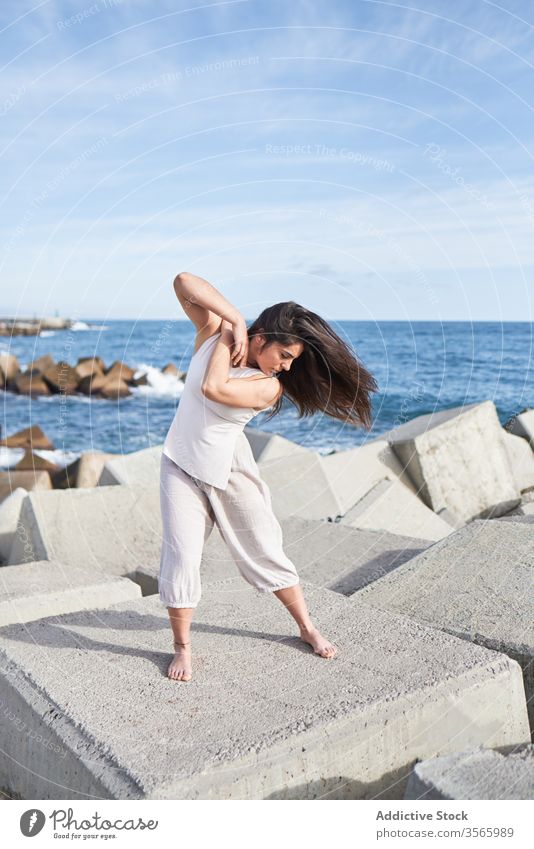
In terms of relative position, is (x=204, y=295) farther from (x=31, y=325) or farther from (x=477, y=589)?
(x=31, y=325)

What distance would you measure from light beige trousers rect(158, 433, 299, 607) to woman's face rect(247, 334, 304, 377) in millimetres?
302

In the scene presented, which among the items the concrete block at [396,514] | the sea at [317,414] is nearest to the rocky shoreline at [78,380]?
the sea at [317,414]

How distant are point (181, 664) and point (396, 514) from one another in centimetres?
350

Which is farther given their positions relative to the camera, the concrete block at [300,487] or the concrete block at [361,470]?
the concrete block at [361,470]

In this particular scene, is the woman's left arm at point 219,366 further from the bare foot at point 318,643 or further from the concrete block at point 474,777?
the concrete block at point 474,777

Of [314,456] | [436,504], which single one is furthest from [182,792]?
[436,504]

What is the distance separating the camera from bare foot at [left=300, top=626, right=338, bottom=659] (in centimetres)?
333

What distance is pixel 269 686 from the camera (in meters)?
3.10

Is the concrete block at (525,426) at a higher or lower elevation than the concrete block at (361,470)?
higher

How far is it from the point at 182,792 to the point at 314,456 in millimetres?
4423

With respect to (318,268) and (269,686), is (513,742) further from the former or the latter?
(318,268)

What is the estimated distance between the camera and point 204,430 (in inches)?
125

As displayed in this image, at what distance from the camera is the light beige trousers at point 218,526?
3.21 metres

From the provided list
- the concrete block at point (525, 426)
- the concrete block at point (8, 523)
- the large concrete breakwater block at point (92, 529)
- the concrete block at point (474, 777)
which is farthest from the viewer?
the concrete block at point (525, 426)
